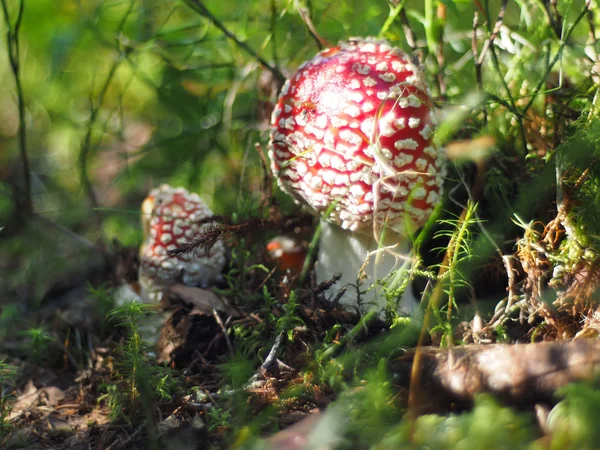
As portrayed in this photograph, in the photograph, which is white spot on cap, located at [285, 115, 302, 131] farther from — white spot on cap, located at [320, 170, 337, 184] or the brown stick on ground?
the brown stick on ground

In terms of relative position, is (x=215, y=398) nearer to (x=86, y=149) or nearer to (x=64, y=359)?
(x=64, y=359)

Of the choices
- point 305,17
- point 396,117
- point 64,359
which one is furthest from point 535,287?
point 64,359

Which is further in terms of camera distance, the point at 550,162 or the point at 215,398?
the point at 550,162

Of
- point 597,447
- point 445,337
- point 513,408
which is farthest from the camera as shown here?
point 445,337

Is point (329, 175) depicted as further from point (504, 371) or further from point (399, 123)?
point (504, 371)

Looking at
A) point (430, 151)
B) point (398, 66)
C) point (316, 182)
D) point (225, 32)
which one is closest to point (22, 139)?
point (225, 32)

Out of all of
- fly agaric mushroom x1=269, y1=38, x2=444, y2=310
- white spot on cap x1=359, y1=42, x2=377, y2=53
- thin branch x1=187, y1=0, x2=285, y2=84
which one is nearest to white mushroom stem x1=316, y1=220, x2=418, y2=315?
fly agaric mushroom x1=269, y1=38, x2=444, y2=310

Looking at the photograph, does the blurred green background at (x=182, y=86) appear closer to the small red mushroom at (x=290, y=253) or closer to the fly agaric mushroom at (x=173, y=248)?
the fly agaric mushroom at (x=173, y=248)
